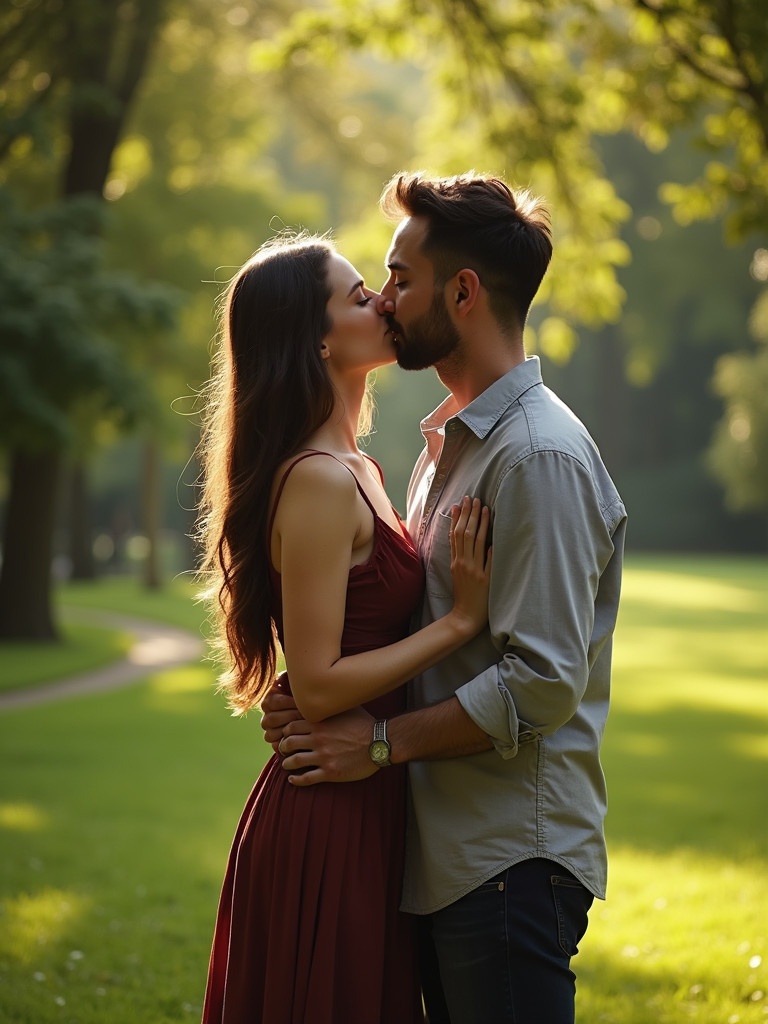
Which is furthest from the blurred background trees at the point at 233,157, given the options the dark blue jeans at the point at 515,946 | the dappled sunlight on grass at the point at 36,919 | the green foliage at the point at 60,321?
the dappled sunlight on grass at the point at 36,919

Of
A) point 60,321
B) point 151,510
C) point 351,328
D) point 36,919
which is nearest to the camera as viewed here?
point 351,328

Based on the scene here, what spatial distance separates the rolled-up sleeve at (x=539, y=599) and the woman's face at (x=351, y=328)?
2.22 feet

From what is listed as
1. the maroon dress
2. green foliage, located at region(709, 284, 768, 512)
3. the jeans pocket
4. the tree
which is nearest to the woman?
the maroon dress

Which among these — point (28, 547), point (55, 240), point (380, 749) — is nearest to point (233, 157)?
point (28, 547)

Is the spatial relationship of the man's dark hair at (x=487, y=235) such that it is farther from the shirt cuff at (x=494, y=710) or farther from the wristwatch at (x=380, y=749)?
the wristwatch at (x=380, y=749)

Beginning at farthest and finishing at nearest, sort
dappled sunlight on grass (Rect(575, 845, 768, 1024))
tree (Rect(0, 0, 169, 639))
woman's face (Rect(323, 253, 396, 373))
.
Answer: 1. tree (Rect(0, 0, 169, 639))
2. dappled sunlight on grass (Rect(575, 845, 768, 1024))
3. woman's face (Rect(323, 253, 396, 373))

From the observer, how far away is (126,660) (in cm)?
1906

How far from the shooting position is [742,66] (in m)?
7.78

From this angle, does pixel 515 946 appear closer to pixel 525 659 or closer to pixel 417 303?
pixel 525 659

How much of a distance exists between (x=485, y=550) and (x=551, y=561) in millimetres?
216

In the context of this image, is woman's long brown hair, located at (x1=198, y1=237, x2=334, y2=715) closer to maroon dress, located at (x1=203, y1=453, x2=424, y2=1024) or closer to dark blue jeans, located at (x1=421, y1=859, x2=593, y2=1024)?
maroon dress, located at (x1=203, y1=453, x2=424, y2=1024)

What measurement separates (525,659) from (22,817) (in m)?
7.68

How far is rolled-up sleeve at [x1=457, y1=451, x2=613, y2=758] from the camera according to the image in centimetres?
276

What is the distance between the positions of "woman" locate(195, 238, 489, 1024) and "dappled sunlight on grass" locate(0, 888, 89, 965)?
3069mm
